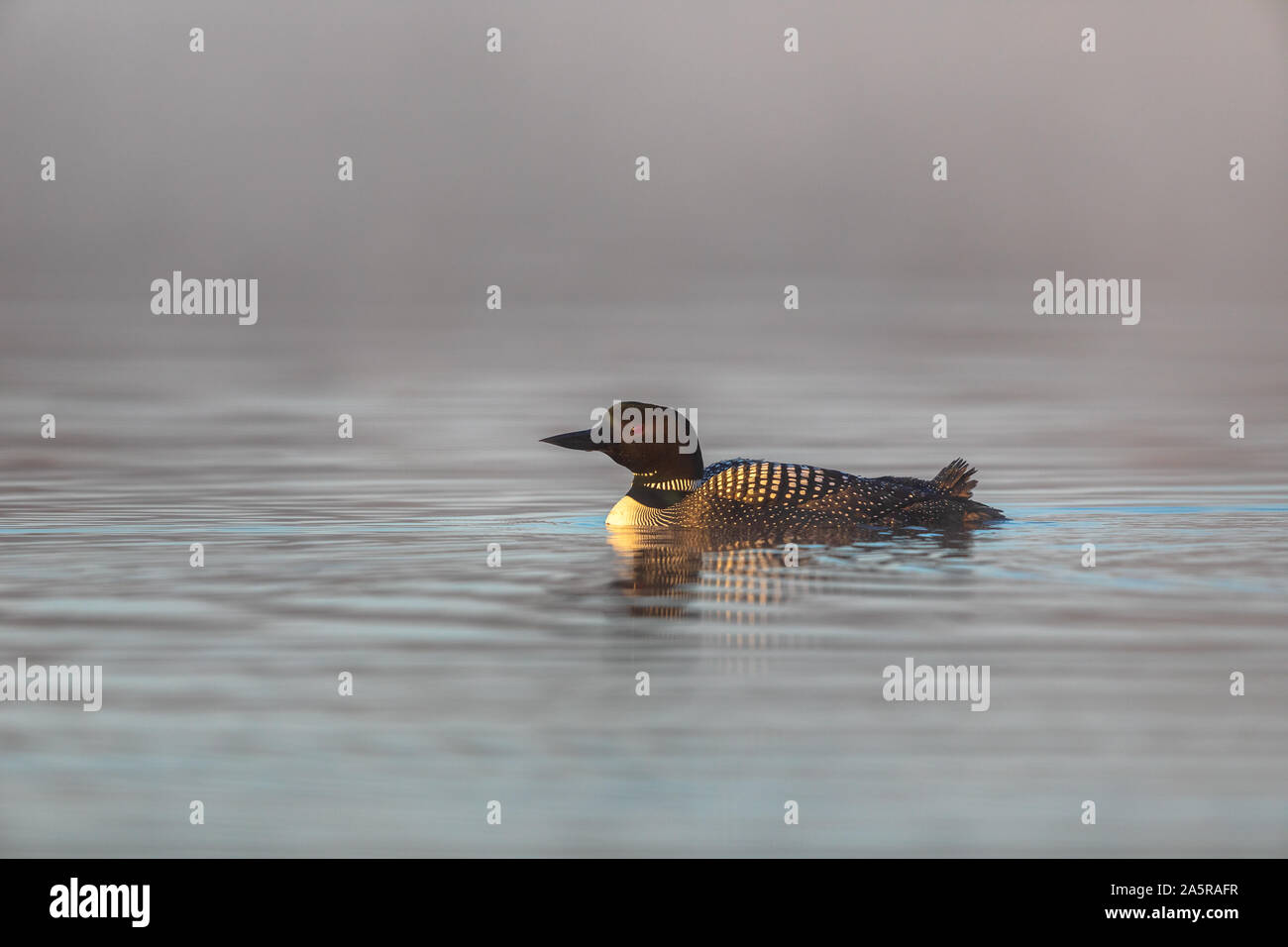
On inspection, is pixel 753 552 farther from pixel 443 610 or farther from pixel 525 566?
pixel 443 610

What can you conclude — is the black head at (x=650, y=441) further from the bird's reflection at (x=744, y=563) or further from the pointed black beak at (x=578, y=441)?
the bird's reflection at (x=744, y=563)

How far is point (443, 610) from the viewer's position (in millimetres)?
6230

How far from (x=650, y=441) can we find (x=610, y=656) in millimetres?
2552

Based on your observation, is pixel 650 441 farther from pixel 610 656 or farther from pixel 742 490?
pixel 610 656

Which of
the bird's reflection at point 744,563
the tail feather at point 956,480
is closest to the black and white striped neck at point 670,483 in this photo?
the bird's reflection at point 744,563

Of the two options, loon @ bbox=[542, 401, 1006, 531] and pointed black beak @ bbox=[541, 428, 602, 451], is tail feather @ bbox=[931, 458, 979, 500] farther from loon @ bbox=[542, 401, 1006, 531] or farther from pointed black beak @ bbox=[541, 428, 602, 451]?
pointed black beak @ bbox=[541, 428, 602, 451]

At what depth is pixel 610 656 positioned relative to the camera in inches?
218

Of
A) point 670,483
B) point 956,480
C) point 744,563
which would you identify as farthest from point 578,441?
point 956,480

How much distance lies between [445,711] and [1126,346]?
12168 mm

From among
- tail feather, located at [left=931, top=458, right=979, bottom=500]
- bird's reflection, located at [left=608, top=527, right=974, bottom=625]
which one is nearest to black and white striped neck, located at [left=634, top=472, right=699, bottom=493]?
bird's reflection, located at [left=608, top=527, right=974, bottom=625]

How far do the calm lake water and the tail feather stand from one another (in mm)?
398

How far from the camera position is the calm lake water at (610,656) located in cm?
417

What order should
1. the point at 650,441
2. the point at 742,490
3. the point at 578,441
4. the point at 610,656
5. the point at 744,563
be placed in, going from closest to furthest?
the point at 610,656 → the point at 744,563 → the point at 742,490 → the point at 650,441 → the point at 578,441

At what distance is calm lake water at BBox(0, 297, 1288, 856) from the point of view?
4172 mm
